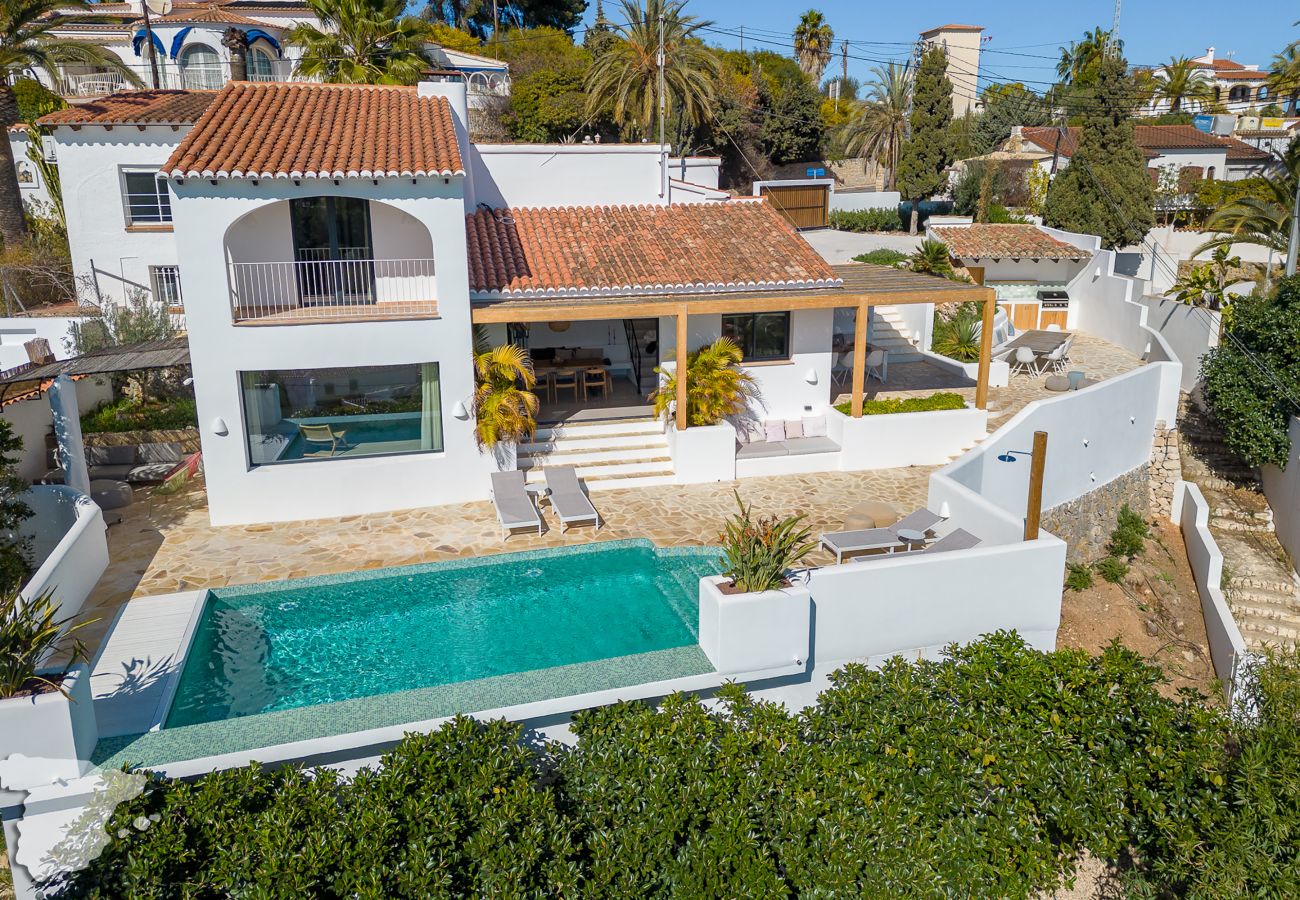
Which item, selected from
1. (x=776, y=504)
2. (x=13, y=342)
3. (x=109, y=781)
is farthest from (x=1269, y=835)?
(x=13, y=342)

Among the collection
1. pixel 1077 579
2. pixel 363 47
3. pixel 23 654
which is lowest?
pixel 1077 579

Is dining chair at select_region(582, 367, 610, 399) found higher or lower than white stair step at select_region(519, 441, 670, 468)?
higher

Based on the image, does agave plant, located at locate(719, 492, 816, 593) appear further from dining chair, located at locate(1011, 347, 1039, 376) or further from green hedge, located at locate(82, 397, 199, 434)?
dining chair, located at locate(1011, 347, 1039, 376)

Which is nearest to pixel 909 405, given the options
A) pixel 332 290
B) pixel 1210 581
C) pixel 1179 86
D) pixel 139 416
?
pixel 1210 581

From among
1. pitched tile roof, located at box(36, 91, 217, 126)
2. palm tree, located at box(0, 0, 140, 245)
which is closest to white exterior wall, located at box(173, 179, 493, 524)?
pitched tile roof, located at box(36, 91, 217, 126)

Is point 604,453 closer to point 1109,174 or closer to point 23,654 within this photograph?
point 23,654
